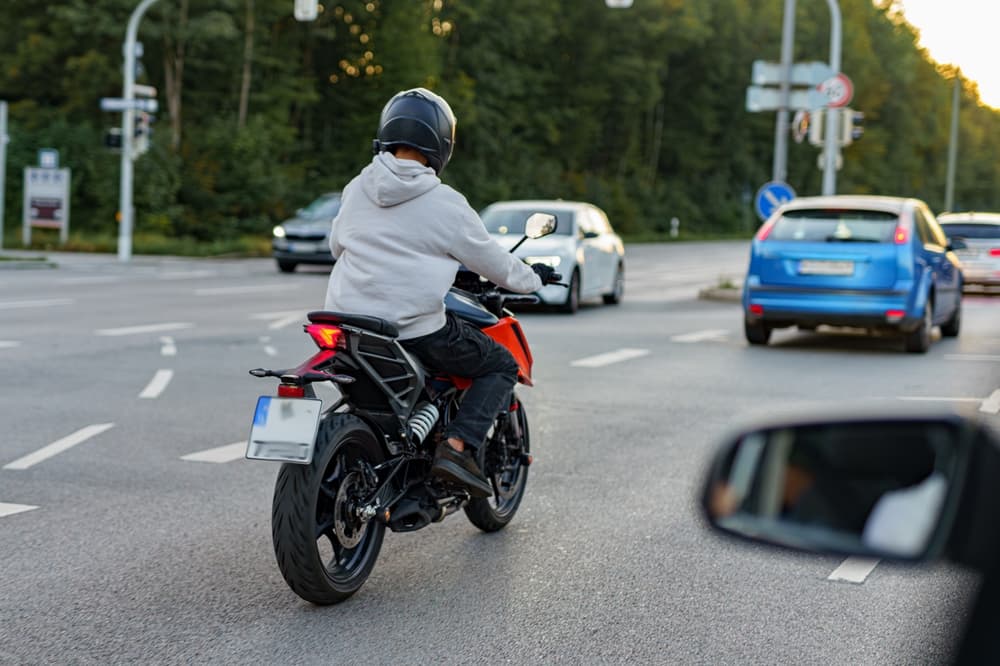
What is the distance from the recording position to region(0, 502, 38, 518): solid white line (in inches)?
233

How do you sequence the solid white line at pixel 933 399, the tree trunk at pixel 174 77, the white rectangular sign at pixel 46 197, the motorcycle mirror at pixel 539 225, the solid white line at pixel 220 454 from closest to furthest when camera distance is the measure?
the motorcycle mirror at pixel 539 225, the solid white line at pixel 220 454, the solid white line at pixel 933 399, the white rectangular sign at pixel 46 197, the tree trunk at pixel 174 77

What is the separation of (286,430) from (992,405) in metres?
6.88

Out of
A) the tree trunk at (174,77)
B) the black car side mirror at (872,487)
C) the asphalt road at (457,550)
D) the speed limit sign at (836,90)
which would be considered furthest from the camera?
the tree trunk at (174,77)

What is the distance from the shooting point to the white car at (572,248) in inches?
726

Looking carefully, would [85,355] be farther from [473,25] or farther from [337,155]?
[473,25]

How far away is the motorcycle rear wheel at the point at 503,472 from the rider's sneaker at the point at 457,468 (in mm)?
300

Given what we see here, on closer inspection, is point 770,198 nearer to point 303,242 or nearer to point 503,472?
point 303,242

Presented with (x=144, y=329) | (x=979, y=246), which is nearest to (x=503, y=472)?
(x=144, y=329)

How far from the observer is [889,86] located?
96.0 meters

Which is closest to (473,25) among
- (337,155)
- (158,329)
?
(337,155)

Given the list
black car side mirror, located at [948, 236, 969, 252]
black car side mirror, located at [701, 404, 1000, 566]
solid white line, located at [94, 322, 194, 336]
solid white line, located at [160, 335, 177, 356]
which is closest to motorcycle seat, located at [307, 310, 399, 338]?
black car side mirror, located at [701, 404, 1000, 566]

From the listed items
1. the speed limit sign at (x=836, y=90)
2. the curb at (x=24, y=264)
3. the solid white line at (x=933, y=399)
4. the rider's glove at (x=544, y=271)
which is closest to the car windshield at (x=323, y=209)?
the curb at (x=24, y=264)

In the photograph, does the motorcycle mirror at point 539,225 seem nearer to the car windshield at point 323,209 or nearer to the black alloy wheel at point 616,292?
the black alloy wheel at point 616,292

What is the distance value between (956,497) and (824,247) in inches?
513
